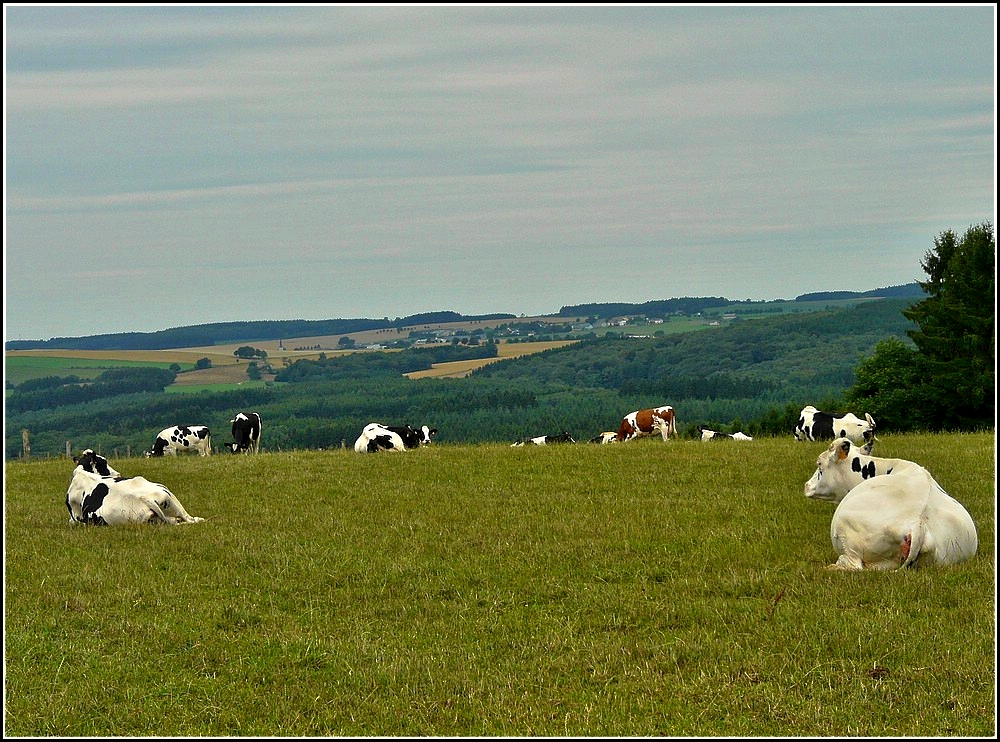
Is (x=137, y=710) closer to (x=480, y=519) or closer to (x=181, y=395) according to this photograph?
(x=480, y=519)

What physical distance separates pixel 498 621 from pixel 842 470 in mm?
7769

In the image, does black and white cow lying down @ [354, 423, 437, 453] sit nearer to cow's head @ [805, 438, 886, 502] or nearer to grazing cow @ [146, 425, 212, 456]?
grazing cow @ [146, 425, 212, 456]

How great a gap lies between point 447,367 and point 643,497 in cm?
16251

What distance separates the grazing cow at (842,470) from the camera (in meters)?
16.4

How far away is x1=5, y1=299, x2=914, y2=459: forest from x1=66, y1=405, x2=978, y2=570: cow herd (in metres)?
59.8

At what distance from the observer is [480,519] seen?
16.9 m

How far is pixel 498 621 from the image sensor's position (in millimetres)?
11016

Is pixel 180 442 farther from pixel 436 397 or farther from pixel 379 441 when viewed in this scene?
pixel 436 397

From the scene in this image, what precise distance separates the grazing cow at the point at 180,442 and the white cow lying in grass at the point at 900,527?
82.9 feet

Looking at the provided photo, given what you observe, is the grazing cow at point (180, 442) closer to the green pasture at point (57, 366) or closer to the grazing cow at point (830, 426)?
the grazing cow at point (830, 426)

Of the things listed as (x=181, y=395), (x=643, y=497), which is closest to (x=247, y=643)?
(x=643, y=497)

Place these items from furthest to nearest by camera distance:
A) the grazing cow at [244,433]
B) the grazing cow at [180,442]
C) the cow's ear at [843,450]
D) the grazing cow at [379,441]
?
the grazing cow at [244,433]
the grazing cow at [180,442]
the grazing cow at [379,441]
the cow's ear at [843,450]

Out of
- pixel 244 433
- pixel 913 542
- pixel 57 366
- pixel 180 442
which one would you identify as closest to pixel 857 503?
pixel 913 542

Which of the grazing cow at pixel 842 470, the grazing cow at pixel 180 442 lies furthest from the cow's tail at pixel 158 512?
the grazing cow at pixel 180 442
